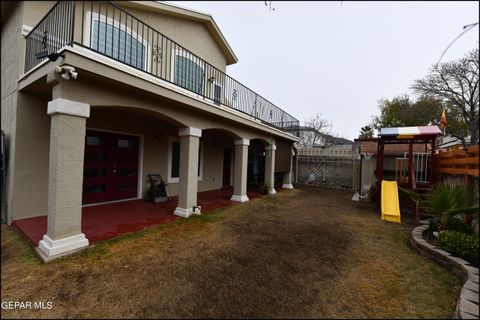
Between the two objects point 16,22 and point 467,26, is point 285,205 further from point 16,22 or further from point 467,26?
point 16,22

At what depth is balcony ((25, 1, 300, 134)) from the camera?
11.7ft

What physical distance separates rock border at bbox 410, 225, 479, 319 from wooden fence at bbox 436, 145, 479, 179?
127cm

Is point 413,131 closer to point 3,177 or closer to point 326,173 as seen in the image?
point 326,173

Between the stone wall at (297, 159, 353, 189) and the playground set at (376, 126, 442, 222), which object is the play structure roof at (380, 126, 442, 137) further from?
the stone wall at (297, 159, 353, 189)

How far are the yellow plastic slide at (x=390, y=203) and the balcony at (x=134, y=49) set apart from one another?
495cm

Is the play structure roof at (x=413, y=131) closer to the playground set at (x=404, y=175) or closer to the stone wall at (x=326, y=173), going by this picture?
the playground set at (x=404, y=175)

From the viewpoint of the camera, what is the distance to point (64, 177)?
3.14m

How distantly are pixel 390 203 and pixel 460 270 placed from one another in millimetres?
3825

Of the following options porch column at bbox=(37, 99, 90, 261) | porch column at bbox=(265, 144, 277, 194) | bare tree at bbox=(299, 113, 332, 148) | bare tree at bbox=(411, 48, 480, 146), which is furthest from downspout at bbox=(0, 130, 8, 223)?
bare tree at bbox=(299, 113, 332, 148)

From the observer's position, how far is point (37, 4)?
172 inches

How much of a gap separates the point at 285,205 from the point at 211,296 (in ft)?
17.3

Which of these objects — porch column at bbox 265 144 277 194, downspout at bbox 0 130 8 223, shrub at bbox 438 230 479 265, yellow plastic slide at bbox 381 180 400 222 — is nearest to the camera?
shrub at bbox 438 230 479 265

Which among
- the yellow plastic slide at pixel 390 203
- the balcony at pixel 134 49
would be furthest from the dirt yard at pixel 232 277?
the balcony at pixel 134 49

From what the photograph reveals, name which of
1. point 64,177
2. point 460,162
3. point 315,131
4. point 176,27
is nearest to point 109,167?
point 64,177
